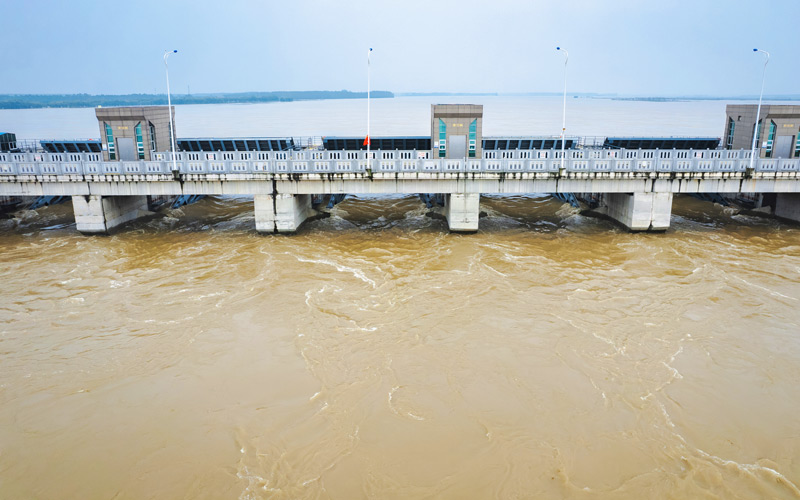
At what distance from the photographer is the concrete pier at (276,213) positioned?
26562 millimetres

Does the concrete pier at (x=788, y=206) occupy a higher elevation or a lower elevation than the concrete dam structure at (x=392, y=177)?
lower

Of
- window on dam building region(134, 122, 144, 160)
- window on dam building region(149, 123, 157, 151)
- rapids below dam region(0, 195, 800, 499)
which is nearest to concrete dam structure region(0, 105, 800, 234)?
rapids below dam region(0, 195, 800, 499)

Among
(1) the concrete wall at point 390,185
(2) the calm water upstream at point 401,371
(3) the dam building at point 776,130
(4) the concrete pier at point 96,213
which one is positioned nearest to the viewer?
(2) the calm water upstream at point 401,371

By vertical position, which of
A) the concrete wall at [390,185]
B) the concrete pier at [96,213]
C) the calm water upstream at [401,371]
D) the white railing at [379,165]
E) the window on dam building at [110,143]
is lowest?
the calm water upstream at [401,371]

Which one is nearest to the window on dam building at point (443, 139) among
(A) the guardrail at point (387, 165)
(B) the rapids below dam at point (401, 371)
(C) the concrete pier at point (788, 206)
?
(A) the guardrail at point (387, 165)

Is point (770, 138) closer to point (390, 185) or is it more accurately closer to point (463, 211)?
point (463, 211)

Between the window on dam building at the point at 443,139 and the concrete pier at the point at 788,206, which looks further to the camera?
the concrete pier at the point at 788,206

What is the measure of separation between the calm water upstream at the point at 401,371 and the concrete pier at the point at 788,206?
525 cm

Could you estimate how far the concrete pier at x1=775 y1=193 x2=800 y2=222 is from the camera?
29250 mm

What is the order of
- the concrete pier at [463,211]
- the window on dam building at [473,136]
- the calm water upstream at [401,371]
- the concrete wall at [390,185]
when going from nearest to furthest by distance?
the calm water upstream at [401,371] < the concrete wall at [390,185] < the concrete pier at [463,211] < the window on dam building at [473,136]

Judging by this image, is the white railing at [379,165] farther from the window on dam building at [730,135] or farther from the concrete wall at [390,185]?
the window on dam building at [730,135]

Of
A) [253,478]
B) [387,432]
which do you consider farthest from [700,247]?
[253,478]

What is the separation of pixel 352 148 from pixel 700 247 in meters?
20.4

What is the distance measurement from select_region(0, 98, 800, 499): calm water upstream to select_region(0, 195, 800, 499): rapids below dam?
6cm
